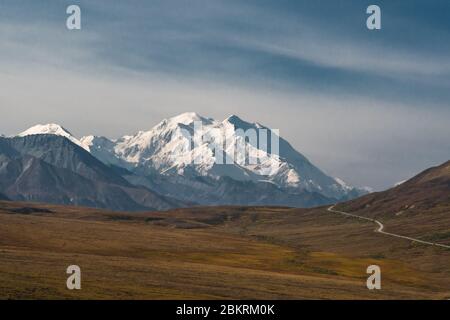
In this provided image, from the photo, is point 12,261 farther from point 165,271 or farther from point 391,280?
point 391,280

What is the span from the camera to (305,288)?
9269 cm

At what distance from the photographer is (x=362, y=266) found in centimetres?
14775

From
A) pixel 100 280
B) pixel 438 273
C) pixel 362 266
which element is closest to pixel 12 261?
pixel 100 280

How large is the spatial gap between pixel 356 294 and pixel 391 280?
122 feet

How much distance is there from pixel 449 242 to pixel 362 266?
202 feet

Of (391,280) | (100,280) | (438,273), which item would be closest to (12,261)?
(100,280)

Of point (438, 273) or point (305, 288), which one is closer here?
point (305, 288)

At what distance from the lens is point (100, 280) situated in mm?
83562

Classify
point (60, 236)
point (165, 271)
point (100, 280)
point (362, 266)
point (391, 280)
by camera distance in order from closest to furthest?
point (100, 280), point (165, 271), point (391, 280), point (362, 266), point (60, 236)
